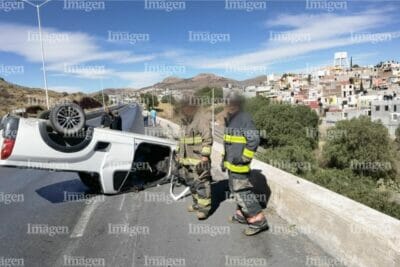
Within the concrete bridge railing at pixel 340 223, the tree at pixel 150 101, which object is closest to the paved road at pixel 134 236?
the concrete bridge railing at pixel 340 223

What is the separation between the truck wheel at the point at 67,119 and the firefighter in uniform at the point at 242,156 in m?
2.57

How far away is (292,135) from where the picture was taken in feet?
162

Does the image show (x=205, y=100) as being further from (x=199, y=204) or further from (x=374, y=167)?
(x=374, y=167)

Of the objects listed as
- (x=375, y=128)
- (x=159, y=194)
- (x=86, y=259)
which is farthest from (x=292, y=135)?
(x=86, y=259)

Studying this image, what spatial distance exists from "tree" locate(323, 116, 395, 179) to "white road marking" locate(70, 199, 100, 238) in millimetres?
36341

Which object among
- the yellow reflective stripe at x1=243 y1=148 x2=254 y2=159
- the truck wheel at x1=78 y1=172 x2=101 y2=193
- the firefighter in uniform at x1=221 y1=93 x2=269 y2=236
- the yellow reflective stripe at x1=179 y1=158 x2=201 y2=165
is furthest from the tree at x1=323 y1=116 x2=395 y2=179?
the yellow reflective stripe at x1=243 y1=148 x2=254 y2=159

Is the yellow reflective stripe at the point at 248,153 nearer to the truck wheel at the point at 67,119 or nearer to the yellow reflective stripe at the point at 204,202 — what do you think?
the yellow reflective stripe at the point at 204,202

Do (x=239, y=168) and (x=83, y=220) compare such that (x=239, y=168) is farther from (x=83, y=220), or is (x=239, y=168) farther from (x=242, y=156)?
(x=83, y=220)

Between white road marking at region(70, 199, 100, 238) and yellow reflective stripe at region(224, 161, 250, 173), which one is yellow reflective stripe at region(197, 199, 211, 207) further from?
white road marking at region(70, 199, 100, 238)

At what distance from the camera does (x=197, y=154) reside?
19.6 ft

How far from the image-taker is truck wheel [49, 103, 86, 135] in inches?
234

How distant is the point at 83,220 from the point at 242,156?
2.66 meters

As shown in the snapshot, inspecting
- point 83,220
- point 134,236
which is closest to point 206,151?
point 134,236

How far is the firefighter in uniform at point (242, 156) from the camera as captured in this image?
4812mm
